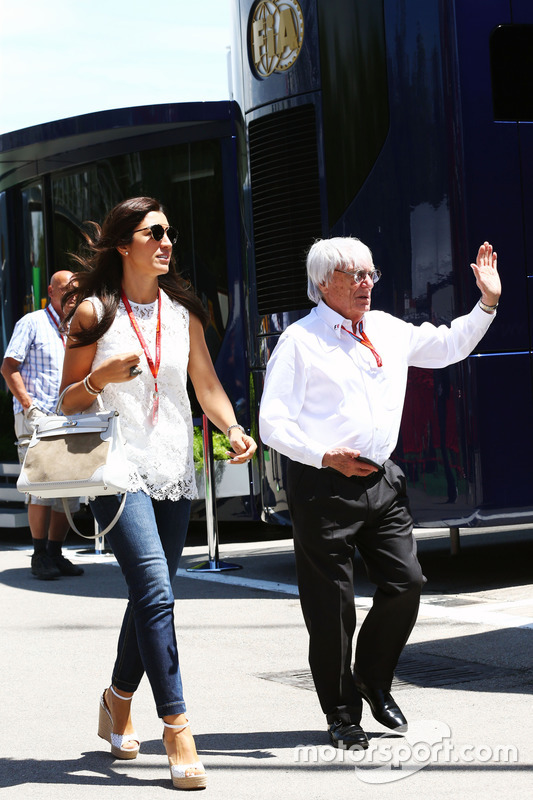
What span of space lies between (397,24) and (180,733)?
4910mm

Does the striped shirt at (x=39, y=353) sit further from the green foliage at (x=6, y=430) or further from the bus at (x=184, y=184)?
the green foliage at (x=6, y=430)

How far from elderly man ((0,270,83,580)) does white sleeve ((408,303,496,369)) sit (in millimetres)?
4641

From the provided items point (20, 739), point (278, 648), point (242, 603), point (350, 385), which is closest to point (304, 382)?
point (350, 385)

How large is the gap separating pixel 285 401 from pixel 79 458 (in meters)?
0.74

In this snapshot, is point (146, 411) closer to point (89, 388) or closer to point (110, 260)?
point (89, 388)

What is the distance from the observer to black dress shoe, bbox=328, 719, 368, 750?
457 cm

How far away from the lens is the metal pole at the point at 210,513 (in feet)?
30.6

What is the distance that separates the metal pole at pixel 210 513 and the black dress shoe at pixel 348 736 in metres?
4.70

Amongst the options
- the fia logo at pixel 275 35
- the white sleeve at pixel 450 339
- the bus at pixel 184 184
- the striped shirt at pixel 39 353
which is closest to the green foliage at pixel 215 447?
the bus at pixel 184 184

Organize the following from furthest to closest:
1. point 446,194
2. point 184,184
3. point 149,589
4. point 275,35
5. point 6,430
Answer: point 6,430 → point 184,184 → point 275,35 → point 446,194 → point 149,589

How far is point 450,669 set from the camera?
5.86 meters

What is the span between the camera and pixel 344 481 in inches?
182

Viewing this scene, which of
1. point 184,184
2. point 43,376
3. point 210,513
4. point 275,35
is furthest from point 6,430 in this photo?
point 275,35

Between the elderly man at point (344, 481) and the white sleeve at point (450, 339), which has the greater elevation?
the white sleeve at point (450, 339)
